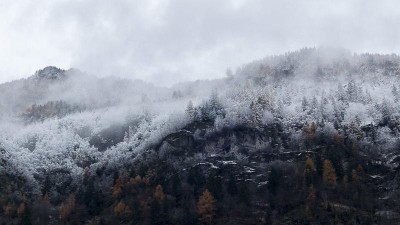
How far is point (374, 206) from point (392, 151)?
46.8 metres

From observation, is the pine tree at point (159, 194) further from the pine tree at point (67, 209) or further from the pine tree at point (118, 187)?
the pine tree at point (67, 209)

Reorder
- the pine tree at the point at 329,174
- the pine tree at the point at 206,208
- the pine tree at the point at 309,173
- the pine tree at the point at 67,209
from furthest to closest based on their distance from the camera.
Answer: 1. the pine tree at the point at 67,209
2. the pine tree at the point at 309,173
3. the pine tree at the point at 329,174
4. the pine tree at the point at 206,208

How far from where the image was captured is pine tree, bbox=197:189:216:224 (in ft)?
507

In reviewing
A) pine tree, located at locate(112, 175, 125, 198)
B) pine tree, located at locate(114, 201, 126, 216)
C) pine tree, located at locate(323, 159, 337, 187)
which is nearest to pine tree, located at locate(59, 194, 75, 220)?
pine tree, located at locate(112, 175, 125, 198)

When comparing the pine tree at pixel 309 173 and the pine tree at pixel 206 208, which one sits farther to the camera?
the pine tree at pixel 309 173

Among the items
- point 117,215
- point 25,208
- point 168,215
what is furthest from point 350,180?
point 25,208

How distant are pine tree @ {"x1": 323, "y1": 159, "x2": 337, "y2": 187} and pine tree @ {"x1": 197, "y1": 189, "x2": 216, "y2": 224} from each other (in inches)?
1406

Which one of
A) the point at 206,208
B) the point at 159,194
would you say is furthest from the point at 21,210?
the point at 206,208

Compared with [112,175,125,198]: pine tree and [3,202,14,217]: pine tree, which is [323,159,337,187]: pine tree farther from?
[3,202,14,217]: pine tree

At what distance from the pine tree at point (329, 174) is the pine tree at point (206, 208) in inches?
1406

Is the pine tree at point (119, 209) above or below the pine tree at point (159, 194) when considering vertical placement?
below

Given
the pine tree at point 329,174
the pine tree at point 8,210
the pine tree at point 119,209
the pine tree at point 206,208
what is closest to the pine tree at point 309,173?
the pine tree at point 329,174

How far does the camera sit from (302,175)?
17150 centimetres

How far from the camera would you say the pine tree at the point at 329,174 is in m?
164
